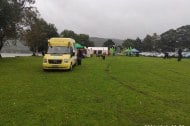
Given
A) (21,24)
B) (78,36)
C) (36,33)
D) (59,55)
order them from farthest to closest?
(78,36) < (36,33) < (21,24) < (59,55)

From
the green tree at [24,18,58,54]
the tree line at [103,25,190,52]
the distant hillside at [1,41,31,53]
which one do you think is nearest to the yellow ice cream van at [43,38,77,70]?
the distant hillside at [1,41,31,53]

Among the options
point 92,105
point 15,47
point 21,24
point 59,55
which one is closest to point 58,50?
point 59,55

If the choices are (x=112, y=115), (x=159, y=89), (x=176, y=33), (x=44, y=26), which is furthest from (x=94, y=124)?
(x=176, y=33)

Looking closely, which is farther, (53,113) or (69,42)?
(69,42)

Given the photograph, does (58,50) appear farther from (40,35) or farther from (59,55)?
(40,35)

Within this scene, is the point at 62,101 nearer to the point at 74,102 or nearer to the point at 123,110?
the point at 74,102

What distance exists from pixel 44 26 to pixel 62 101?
305 ft

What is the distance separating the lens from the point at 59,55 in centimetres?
3344

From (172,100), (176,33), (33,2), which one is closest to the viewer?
(172,100)

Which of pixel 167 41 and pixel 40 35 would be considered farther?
pixel 167 41

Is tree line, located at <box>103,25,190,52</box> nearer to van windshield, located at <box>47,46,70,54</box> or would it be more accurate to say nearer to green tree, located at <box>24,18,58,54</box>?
green tree, located at <box>24,18,58,54</box>

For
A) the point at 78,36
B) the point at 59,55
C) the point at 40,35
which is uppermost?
the point at 78,36

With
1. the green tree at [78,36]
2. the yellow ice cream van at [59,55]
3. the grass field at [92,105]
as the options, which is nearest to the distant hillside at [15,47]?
the green tree at [78,36]

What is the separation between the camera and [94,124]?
477 inches
